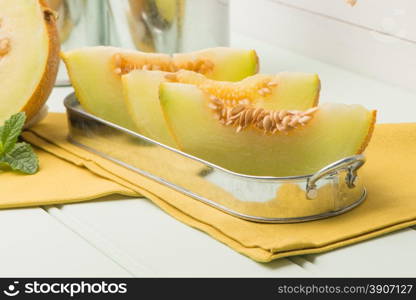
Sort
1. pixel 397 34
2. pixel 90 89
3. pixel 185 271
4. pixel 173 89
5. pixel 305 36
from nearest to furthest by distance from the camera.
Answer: pixel 185 271 < pixel 173 89 < pixel 90 89 < pixel 397 34 < pixel 305 36

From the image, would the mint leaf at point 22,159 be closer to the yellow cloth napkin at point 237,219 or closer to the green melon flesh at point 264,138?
the yellow cloth napkin at point 237,219

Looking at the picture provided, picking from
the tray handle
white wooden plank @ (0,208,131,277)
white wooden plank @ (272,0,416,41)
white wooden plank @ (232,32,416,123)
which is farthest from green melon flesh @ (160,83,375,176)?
white wooden plank @ (272,0,416,41)

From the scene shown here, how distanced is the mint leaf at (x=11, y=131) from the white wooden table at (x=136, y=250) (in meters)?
0.11

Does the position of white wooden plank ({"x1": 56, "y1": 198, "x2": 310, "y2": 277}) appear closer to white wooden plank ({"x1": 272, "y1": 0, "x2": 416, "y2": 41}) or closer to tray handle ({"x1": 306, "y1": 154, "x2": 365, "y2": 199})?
tray handle ({"x1": 306, "y1": 154, "x2": 365, "y2": 199})

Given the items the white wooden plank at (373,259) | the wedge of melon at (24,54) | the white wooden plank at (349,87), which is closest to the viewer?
the white wooden plank at (373,259)

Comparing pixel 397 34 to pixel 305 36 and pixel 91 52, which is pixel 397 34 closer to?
pixel 305 36

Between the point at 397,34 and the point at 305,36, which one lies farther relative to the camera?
the point at 305,36

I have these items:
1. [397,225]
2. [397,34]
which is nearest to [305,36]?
[397,34]

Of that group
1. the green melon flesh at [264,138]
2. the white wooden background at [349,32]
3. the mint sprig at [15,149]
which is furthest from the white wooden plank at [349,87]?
the mint sprig at [15,149]

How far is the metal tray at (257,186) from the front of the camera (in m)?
0.65

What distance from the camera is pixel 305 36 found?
124 cm

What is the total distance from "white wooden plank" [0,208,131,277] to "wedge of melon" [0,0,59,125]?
0.16 meters

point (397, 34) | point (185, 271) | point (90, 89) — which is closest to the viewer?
point (185, 271)

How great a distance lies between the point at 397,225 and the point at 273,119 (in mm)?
135
